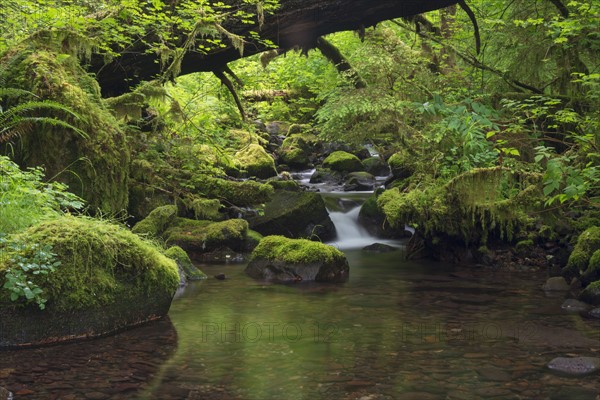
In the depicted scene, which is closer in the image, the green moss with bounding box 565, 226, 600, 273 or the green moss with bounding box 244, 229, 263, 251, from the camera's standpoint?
the green moss with bounding box 565, 226, 600, 273

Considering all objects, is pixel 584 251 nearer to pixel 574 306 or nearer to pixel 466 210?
pixel 574 306

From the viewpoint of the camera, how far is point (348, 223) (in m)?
17.0

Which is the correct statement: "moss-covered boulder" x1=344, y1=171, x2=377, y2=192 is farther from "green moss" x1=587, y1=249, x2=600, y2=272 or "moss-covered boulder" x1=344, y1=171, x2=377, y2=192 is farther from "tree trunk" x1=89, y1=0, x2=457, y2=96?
"green moss" x1=587, y1=249, x2=600, y2=272

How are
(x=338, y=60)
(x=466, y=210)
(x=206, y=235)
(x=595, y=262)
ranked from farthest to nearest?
1. (x=338, y=60)
2. (x=206, y=235)
3. (x=466, y=210)
4. (x=595, y=262)

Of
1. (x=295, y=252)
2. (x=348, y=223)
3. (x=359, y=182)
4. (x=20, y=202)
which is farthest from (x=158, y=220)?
(x=359, y=182)

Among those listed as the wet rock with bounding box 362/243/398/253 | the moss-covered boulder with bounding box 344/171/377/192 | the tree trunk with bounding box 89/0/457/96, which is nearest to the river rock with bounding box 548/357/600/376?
the tree trunk with bounding box 89/0/457/96

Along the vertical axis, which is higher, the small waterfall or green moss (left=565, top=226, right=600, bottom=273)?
the small waterfall

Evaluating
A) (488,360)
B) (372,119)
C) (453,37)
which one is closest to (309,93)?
(453,37)

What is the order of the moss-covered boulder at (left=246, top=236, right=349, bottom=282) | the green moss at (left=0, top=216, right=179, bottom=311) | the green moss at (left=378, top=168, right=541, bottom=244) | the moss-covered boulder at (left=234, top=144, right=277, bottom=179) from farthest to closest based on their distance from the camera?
the moss-covered boulder at (left=234, top=144, right=277, bottom=179), the green moss at (left=378, top=168, right=541, bottom=244), the moss-covered boulder at (left=246, top=236, right=349, bottom=282), the green moss at (left=0, top=216, right=179, bottom=311)

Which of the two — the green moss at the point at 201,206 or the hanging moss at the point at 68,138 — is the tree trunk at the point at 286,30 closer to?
the hanging moss at the point at 68,138

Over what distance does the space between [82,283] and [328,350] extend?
106 inches

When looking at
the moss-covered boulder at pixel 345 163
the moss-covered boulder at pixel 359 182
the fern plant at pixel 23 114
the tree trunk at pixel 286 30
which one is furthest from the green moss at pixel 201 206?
the moss-covered boulder at pixel 345 163

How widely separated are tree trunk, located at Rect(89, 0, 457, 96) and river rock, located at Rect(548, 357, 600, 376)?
661cm

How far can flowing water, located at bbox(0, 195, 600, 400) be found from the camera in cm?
507
